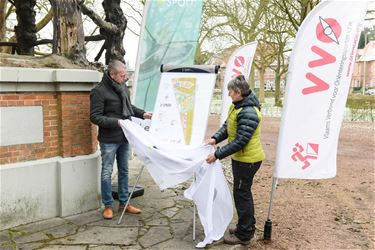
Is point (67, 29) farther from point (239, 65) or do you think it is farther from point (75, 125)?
point (239, 65)

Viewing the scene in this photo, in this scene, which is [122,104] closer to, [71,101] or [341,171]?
[71,101]

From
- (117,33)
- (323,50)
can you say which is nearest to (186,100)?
(323,50)

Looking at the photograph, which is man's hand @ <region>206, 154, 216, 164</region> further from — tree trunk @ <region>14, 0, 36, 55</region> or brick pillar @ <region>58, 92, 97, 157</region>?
tree trunk @ <region>14, 0, 36, 55</region>

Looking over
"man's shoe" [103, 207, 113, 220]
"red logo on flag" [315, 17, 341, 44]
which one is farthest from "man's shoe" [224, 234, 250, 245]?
"red logo on flag" [315, 17, 341, 44]

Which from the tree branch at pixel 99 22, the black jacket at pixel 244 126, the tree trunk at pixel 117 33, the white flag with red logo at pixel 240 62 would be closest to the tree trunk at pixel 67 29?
the tree branch at pixel 99 22

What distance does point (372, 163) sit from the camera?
941cm

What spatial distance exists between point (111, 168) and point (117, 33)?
302 cm

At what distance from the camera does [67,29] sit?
5.18m

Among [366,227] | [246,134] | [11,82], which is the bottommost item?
[366,227]

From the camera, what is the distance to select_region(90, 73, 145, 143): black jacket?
446 cm

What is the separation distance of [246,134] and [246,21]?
20.9 metres

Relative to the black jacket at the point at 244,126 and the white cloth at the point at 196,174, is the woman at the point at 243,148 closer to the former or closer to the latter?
the black jacket at the point at 244,126

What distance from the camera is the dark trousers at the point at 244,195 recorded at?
4043 millimetres

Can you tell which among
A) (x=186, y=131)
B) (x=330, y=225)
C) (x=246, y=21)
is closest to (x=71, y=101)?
(x=186, y=131)
